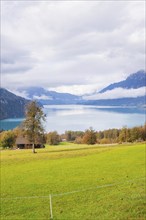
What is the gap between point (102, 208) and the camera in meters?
18.4

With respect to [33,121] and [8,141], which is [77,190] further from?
[8,141]

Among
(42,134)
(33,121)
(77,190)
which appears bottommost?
(77,190)

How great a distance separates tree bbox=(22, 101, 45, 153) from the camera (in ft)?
200

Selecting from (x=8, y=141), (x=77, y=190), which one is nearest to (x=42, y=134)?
(x=77, y=190)

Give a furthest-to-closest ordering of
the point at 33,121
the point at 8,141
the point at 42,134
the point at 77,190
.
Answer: the point at 8,141, the point at 42,134, the point at 33,121, the point at 77,190

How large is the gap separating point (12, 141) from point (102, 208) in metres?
98.9

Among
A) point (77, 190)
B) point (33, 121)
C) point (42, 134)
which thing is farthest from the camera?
point (42, 134)

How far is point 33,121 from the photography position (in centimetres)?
6131

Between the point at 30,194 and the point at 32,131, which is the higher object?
the point at 32,131

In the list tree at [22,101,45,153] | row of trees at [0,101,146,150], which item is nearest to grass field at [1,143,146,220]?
tree at [22,101,45,153]

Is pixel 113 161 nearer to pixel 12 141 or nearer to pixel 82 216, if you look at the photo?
pixel 82 216

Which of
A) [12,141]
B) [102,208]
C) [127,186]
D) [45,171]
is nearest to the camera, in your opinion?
[102,208]

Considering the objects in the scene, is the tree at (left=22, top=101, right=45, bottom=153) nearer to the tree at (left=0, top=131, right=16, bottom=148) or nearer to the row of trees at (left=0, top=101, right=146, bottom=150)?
the row of trees at (left=0, top=101, right=146, bottom=150)

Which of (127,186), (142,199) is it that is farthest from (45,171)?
(142,199)
